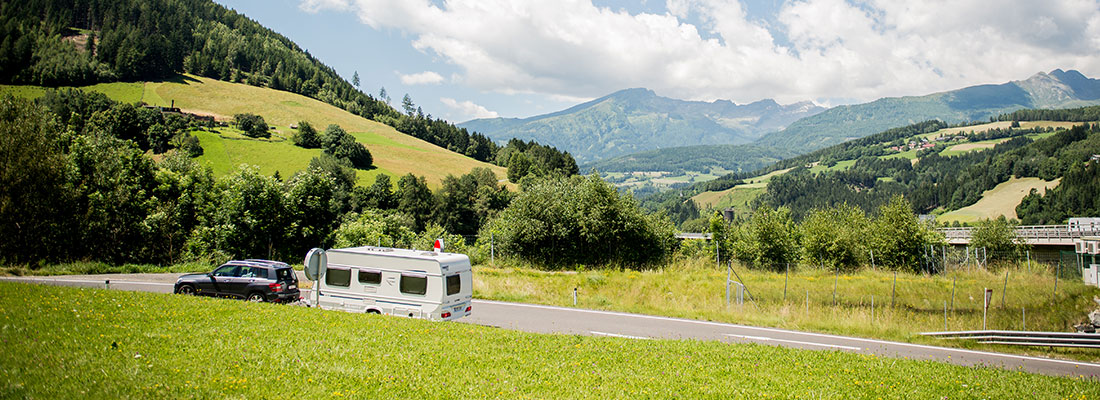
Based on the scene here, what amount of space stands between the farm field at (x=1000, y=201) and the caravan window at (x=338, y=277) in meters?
153

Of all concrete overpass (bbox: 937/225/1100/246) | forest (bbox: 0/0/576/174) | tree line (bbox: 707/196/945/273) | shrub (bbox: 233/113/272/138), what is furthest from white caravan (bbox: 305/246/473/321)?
forest (bbox: 0/0/576/174)

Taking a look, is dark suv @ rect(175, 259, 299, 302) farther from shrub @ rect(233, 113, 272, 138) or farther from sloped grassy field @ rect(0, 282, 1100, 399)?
shrub @ rect(233, 113, 272, 138)

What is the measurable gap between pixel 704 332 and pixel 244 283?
16.3 m

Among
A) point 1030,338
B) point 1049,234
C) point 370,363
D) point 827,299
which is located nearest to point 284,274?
point 370,363

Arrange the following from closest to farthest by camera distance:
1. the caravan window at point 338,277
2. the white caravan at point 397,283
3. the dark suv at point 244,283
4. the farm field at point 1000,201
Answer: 1. the white caravan at point 397,283
2. the caravan window at point 338,277
3. the dark suv at point 244,283
4. the farm field at point 1000,201

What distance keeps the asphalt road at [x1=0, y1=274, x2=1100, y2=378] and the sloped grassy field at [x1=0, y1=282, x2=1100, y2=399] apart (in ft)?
11.8

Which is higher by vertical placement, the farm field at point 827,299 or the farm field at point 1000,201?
the farm field at point 1000,201

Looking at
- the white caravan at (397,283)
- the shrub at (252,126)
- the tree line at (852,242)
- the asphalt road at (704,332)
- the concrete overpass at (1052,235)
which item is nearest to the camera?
the asphalt road at (704,332)

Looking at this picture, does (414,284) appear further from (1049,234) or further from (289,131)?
(289,131)

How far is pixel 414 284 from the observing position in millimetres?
16719

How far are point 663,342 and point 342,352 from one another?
24.2 ft

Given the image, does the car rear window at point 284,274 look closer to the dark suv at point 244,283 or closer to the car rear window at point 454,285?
the dark suv at point 244,283

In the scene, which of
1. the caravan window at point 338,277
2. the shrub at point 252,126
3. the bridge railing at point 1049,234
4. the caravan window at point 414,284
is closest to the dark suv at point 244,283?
the caravan window at point 338,277

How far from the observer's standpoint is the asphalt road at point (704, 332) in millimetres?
14039
